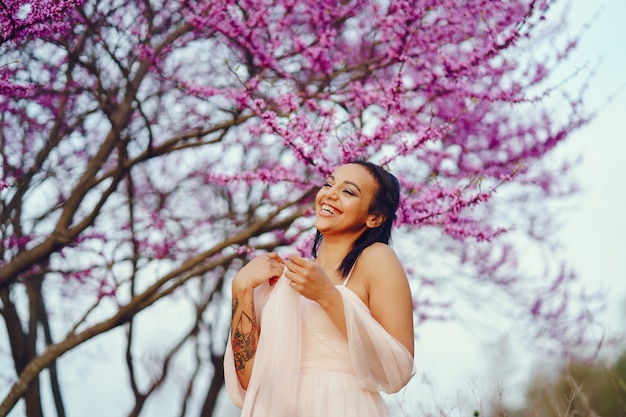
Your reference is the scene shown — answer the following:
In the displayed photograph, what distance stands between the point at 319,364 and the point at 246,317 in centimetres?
30

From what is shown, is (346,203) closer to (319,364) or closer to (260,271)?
(260,271)

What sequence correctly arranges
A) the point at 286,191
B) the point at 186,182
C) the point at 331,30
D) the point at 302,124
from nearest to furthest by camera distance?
the point at 302,124 < the point at 331,30 < the point at 286,191 < the point at 186,182

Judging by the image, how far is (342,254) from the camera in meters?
2.59

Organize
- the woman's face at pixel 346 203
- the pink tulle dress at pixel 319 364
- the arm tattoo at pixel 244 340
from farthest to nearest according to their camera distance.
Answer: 1. the woman's face at pixel 346 203
2. the arm tattoo at pixel 244 340
3. the pink tulle dress at pixel 319 364

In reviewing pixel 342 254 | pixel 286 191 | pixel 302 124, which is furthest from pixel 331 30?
pixel 342 254

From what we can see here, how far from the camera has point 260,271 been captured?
A: 2438 mm

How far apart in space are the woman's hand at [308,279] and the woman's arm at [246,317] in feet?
0.69

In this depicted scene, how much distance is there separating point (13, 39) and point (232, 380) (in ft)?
6.19

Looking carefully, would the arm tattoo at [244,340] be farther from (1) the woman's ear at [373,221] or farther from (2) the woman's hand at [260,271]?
(1) the woman's ear at [373,221]

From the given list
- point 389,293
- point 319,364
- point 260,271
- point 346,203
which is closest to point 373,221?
point 346,203

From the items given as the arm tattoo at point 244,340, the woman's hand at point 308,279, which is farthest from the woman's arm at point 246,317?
the woman's hand at point 308,279

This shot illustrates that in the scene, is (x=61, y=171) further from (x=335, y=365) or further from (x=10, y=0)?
(x=335, y=365)

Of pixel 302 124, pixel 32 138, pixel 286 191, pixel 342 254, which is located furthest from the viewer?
pixel 286 191

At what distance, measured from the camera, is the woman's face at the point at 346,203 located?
257 centimetres
